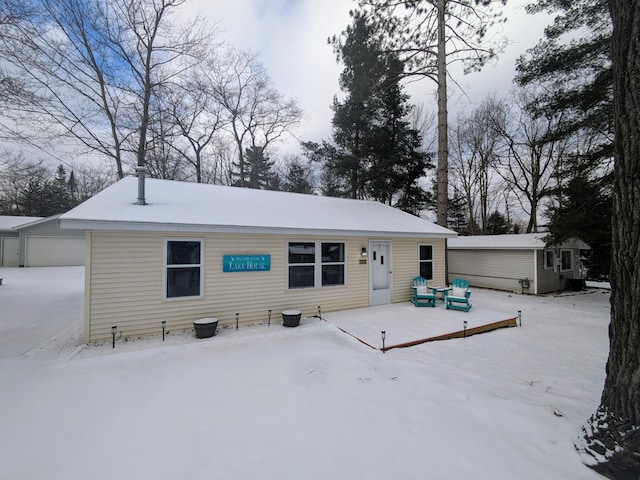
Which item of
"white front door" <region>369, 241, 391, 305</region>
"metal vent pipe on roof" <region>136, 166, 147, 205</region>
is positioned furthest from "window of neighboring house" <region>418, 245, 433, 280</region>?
"metal vent pipe on roof" <region>136, 166, 147, 205</region>

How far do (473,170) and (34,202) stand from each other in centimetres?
4094

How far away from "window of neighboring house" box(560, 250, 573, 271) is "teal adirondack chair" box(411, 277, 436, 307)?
9380mm

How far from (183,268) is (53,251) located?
20749 millimetres

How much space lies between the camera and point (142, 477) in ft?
7.41

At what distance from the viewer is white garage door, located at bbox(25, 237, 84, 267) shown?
1895cm

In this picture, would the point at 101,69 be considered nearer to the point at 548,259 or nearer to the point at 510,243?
the point at 510,243

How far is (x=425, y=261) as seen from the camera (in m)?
9.57

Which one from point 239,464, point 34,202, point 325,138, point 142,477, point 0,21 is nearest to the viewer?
point 142,477

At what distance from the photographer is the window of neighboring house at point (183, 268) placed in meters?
5.92

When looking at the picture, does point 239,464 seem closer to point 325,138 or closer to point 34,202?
point 325,138

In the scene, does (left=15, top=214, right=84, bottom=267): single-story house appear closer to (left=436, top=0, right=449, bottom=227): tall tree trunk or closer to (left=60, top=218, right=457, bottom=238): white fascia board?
(left=60, top=218, right=457, bottom=238): white fascia board

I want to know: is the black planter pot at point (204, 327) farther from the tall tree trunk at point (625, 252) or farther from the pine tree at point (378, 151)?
the pine tree at point (378, 151)

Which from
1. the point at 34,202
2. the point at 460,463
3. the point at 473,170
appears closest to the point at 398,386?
the point at 460,463

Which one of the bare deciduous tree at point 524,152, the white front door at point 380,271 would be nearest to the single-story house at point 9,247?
the white front door at point 380,271
